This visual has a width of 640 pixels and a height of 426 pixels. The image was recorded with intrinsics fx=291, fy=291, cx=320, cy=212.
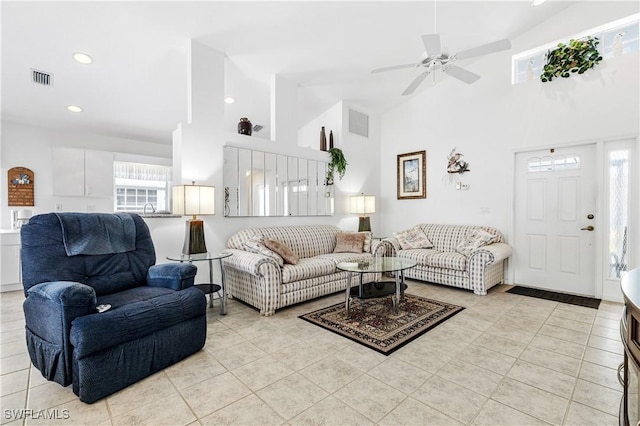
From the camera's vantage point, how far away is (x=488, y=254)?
153 inches

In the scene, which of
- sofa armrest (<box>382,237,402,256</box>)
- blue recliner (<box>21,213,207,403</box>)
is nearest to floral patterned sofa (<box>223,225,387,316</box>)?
sofa armrest (<box>382,237,402,256</box>)

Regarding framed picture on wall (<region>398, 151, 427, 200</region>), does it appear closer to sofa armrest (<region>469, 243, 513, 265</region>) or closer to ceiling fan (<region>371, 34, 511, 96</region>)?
sofa armrest (<region>469, 243, 513, 265</region>)

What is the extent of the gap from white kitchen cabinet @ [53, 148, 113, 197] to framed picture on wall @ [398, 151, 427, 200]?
5.39 m

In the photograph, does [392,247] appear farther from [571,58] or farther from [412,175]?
[571,58]

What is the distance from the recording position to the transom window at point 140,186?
540cm

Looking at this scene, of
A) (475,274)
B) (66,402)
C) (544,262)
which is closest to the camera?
(66,402)

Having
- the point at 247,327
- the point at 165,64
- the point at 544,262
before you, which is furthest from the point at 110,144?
the point at 544,262

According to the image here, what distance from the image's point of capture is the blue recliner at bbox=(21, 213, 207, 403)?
173 centimetres

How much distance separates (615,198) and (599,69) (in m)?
1.66

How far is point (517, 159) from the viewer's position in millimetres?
4449

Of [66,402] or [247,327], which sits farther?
[247,327]

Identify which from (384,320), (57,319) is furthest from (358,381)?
(57,319)

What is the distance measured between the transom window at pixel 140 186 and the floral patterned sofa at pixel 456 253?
183 inches

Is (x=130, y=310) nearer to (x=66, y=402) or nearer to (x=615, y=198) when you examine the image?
(x=66, y=402)
